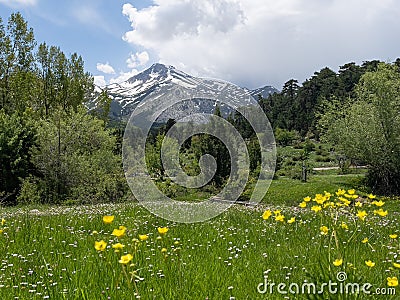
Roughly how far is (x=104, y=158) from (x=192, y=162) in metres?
13.4

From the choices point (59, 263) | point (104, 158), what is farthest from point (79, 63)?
point (59, 263)

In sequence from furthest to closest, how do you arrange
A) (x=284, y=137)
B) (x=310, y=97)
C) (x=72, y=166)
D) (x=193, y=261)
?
(x=310, y=97), (x=284, y=137), (x=72, y=166), (x=193, y=261)

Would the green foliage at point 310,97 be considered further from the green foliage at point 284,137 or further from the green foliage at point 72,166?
the green foliage at point 72,166

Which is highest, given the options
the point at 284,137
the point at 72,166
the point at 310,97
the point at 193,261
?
the point at 310,97

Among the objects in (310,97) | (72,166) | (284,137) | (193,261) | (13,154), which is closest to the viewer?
(193,261)

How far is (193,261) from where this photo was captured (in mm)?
4492

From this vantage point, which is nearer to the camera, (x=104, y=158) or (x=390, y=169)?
(x=390, y=169)

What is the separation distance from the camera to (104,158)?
1187 inches

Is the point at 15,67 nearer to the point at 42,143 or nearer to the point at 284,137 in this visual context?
the point at 42,143

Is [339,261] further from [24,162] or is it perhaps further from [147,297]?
[24,162]

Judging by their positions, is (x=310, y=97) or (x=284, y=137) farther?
(x=310, y=97)

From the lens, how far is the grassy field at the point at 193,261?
3.25 meters

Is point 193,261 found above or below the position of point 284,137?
below

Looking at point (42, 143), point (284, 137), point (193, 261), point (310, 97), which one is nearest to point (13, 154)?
point (42, 143)
